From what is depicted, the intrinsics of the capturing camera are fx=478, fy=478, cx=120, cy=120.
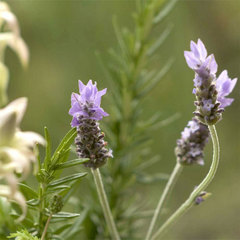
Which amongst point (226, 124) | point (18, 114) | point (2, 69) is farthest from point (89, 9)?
point (18, 114)

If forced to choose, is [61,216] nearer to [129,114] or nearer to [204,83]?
[204,83]

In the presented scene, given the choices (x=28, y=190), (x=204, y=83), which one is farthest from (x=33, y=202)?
(x=204, y=83)

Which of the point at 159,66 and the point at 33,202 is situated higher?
the point at 159,66

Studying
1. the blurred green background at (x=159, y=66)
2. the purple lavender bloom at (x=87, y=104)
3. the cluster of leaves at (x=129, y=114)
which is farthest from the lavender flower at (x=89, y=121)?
the blurred green background at (x=159, y=66)

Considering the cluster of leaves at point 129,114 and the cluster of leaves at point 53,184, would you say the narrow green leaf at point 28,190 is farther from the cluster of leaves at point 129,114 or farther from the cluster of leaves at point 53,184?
the cluster of leaves at point 129,114

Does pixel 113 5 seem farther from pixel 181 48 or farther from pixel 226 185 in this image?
pixel 226 185

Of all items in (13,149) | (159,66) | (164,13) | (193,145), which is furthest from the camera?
(159,66)
